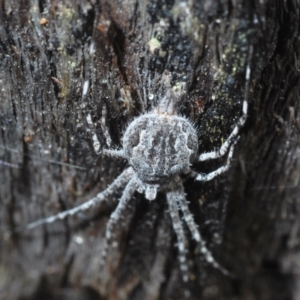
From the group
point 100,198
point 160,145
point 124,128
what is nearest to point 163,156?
point 160,145

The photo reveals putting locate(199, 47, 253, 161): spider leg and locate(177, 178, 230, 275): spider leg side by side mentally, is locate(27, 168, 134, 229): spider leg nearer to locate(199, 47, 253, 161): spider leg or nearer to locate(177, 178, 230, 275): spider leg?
locate(177, 178, 230, 275): spider leg

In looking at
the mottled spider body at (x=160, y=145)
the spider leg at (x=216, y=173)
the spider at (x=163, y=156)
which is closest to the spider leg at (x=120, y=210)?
the spider at (x=163, y=156)

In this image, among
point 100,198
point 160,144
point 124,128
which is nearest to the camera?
point 160,144

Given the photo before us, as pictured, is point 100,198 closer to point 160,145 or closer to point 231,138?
point 160,145

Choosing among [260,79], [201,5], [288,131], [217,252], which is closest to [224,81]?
[260,79]

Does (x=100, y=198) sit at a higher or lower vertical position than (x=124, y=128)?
lower

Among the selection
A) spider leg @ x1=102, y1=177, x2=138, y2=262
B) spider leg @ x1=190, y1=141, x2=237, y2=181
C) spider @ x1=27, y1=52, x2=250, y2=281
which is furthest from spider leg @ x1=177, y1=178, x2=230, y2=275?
spider leg @ x1=102, y1=177, x2=138, y2=262
